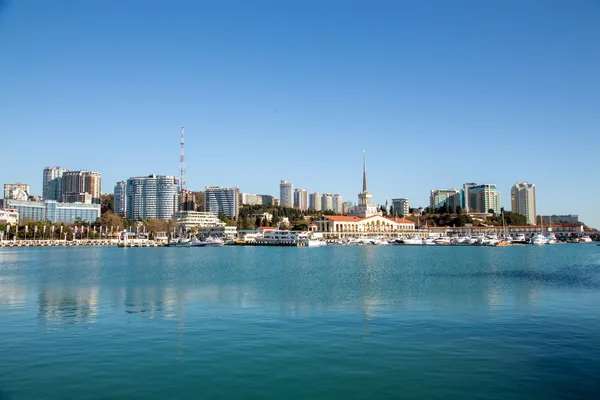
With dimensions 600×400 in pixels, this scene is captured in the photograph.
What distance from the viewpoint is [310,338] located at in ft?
46.7

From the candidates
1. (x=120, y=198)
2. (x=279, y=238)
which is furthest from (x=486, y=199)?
(x=120, y=198)

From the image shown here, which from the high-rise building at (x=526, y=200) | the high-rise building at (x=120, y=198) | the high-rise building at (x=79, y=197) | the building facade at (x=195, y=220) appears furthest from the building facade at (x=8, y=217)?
the high-rise building at (x=526, y=200)

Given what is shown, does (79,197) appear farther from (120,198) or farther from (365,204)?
(365,204)

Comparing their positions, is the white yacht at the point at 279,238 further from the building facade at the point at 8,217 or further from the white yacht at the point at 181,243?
the building facade at the point at 8,217

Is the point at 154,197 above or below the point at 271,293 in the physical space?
above

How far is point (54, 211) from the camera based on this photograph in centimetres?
16612

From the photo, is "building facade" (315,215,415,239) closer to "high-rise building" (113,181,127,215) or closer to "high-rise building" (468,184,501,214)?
"high-rise building" (468,184,501,214)

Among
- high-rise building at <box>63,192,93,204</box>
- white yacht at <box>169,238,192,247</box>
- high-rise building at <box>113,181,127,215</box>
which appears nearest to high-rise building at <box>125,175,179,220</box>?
high-rise building at <box>113,181,127,215</box>

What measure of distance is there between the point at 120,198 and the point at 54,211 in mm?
33283

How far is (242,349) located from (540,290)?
1778 cm

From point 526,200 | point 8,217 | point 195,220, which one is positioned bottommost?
point 195,220

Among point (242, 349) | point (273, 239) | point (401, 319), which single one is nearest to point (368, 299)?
point (401, 319)

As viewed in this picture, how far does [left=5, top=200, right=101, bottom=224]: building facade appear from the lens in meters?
158

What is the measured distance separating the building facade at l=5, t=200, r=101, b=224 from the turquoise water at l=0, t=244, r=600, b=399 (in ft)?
493
